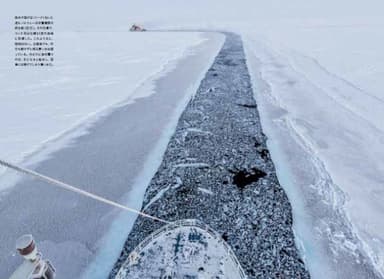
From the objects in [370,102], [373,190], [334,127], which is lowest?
A: [373,190]

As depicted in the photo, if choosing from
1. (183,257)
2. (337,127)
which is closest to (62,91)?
(183,257)

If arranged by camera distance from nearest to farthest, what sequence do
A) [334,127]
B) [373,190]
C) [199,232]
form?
[199,232] < [373,190] < [334,127]

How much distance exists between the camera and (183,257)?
448cm

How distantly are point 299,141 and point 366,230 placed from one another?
352 cm

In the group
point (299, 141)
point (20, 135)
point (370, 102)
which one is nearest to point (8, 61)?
point (20, 135)

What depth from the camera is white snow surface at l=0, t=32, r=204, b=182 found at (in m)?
8.83

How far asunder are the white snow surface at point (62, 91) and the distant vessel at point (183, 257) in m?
4.78

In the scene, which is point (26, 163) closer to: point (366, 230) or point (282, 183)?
point (282, 183)

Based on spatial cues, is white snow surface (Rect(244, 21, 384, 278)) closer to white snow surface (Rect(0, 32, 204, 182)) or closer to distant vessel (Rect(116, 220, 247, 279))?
distant vessel (Rect(116, 220, 247, 279))

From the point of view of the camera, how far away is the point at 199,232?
16.2 feet

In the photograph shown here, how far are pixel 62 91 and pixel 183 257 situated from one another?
1113 cm

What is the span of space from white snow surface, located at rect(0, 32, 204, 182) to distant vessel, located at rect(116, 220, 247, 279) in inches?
188

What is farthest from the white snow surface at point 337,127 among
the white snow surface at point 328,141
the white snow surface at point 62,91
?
the white snow surface at point 62,91

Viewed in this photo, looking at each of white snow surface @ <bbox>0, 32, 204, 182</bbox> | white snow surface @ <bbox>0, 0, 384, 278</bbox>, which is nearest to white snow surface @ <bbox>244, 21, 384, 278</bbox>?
white snow surface @ <bbox>0, 0, 384, 278</bbox>
